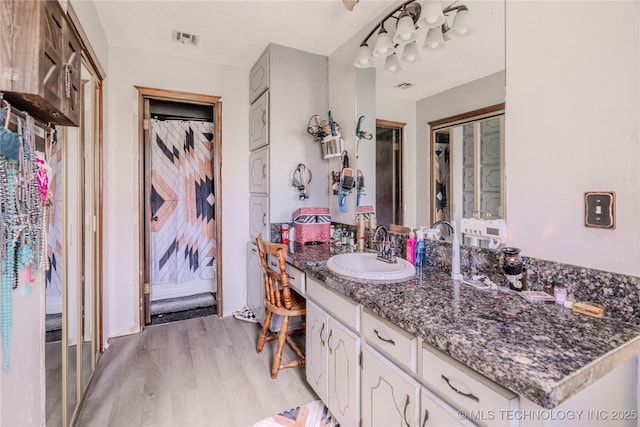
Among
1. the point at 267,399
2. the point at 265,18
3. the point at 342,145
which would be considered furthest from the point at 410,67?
the point at 267,399

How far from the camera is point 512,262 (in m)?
1.21

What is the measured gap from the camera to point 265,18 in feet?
6.96

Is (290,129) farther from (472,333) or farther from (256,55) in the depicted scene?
(472,333)

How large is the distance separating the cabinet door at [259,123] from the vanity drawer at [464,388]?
2.10m

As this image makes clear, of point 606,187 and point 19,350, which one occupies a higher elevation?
point 606,187

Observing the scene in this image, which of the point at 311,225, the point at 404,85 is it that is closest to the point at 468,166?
the point at 404,85

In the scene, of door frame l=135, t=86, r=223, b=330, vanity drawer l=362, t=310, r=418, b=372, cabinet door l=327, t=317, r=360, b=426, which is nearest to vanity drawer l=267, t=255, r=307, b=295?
cabinet door l=327, t=317, r=360, b=426

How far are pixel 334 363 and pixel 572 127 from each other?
1405 millimetres

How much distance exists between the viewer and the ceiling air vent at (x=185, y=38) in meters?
2.36

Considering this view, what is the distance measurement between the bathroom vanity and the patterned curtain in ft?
8.40

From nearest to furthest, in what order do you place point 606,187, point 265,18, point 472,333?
point 472,333, point 606,187, point 265,18

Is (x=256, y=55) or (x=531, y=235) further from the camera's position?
(x=256, y=55)

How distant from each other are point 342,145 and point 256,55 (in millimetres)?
1190

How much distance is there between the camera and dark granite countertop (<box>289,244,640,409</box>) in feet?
2.24
